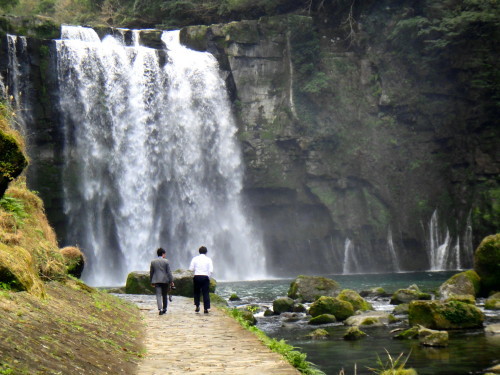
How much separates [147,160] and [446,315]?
27307mm

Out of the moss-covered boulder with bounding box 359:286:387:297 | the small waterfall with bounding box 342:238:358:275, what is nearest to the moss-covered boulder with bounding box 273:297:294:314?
the moss-covered boulder with bounding box 359:286:387:297

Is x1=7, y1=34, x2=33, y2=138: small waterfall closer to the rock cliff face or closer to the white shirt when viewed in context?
the rock cliff face

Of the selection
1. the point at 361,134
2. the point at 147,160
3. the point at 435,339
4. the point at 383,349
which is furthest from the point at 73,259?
the point at 361,134

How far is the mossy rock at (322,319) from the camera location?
18422 mm

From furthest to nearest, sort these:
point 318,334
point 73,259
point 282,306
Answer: point 282,306, point 73,259, point 318,334

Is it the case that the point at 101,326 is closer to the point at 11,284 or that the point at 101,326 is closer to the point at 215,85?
the point at 11,284

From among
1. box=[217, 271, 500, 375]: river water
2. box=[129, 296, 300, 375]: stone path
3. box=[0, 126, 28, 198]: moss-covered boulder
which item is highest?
box=[0, 126, 28, 198]: moss-covered boulder

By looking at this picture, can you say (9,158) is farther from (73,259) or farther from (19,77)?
(19,77)

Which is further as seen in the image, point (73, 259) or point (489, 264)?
point (489, 264)

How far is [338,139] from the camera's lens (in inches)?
1736

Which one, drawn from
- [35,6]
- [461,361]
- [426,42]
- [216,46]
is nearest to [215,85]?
[216,46]

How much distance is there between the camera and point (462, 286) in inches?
886

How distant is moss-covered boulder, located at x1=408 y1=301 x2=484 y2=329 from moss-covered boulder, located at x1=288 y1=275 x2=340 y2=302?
749cm

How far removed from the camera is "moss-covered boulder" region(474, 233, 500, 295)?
899 inches
